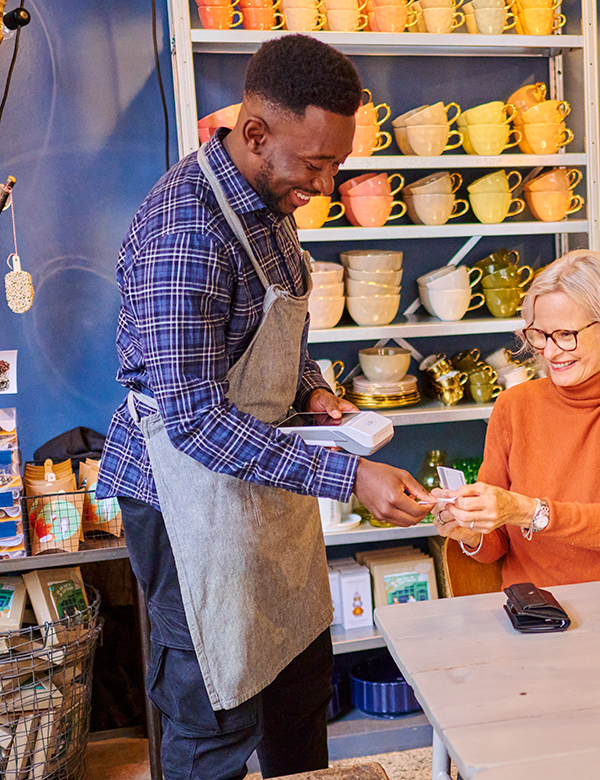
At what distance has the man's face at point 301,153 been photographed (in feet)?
4.16

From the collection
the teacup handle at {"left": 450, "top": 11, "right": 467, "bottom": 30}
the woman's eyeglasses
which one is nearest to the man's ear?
the woman's eyeglasses

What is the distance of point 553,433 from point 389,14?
1.45m

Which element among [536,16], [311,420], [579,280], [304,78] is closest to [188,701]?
[311,420]

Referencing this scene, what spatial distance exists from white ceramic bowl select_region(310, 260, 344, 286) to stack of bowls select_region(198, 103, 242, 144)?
499 mm

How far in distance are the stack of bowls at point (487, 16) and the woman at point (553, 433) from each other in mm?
1105

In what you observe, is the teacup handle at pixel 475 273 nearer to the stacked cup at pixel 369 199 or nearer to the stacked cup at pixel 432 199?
the stacked cup at pixel 432 199

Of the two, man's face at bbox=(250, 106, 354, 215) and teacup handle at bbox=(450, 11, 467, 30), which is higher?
teacup handle at bbox=(450, 11, 467, 30)

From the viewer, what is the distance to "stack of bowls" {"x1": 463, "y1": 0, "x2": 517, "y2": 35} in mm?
2514

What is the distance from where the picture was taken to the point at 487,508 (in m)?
1.55

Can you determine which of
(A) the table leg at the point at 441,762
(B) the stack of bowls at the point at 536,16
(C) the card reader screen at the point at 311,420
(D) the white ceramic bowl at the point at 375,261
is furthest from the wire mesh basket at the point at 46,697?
(B) the stack of bowls at the point at 536,16

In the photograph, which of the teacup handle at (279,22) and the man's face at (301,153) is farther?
the teacup handle at (279,22)

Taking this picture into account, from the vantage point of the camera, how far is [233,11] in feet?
7.75

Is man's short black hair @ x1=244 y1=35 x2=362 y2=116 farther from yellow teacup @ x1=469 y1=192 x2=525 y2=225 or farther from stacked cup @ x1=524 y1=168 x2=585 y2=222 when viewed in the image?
stacked cup @ x1=524 y1=168 x2=585 y2=222

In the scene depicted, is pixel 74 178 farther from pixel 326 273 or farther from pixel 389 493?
pixel 389 493
